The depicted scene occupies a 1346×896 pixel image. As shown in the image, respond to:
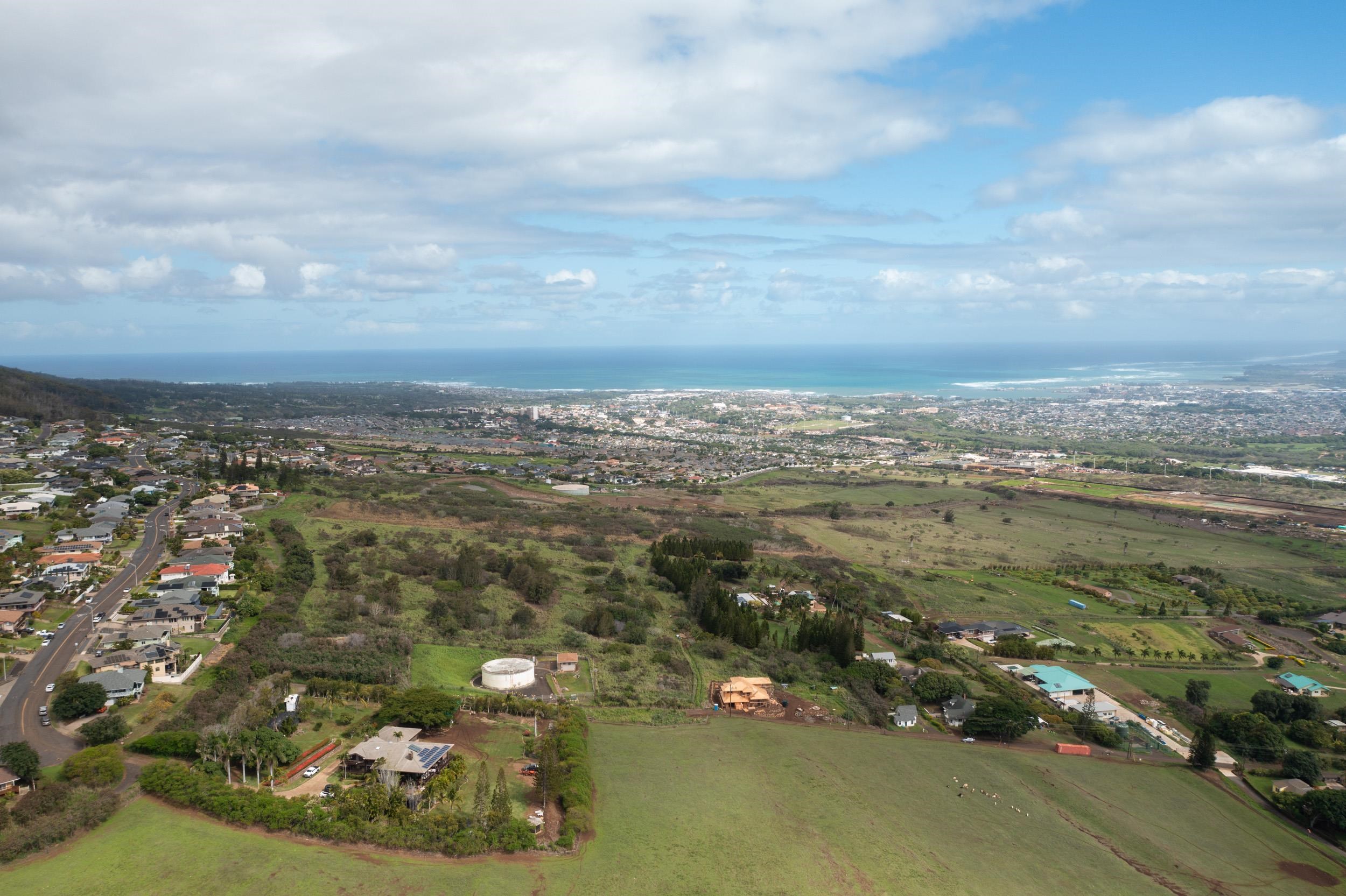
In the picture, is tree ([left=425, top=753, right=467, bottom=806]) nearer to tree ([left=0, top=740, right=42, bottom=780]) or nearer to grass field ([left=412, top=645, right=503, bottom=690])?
grass field ([left=412, top=645, right=503, bottom=690])

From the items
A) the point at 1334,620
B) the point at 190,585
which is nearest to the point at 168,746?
the point at 190,585

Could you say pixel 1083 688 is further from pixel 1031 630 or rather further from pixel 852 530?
pixel 852 530

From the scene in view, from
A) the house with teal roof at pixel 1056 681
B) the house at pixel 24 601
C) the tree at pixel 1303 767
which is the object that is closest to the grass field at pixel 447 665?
the house at pixel 24 601

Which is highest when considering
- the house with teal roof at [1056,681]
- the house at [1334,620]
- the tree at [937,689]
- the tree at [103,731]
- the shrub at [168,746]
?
the tree at [103,731]

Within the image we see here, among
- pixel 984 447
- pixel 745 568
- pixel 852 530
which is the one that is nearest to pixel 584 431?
pixel 984 447

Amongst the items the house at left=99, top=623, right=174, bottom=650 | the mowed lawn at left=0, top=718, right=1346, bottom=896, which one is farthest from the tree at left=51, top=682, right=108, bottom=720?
the mowed lawn at left=0, top=718, right=1346, bottom=896

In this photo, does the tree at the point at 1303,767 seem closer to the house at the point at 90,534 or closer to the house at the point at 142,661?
the house at the point at 142,661

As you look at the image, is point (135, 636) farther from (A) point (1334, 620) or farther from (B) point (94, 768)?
(A) point (1334, 620)
